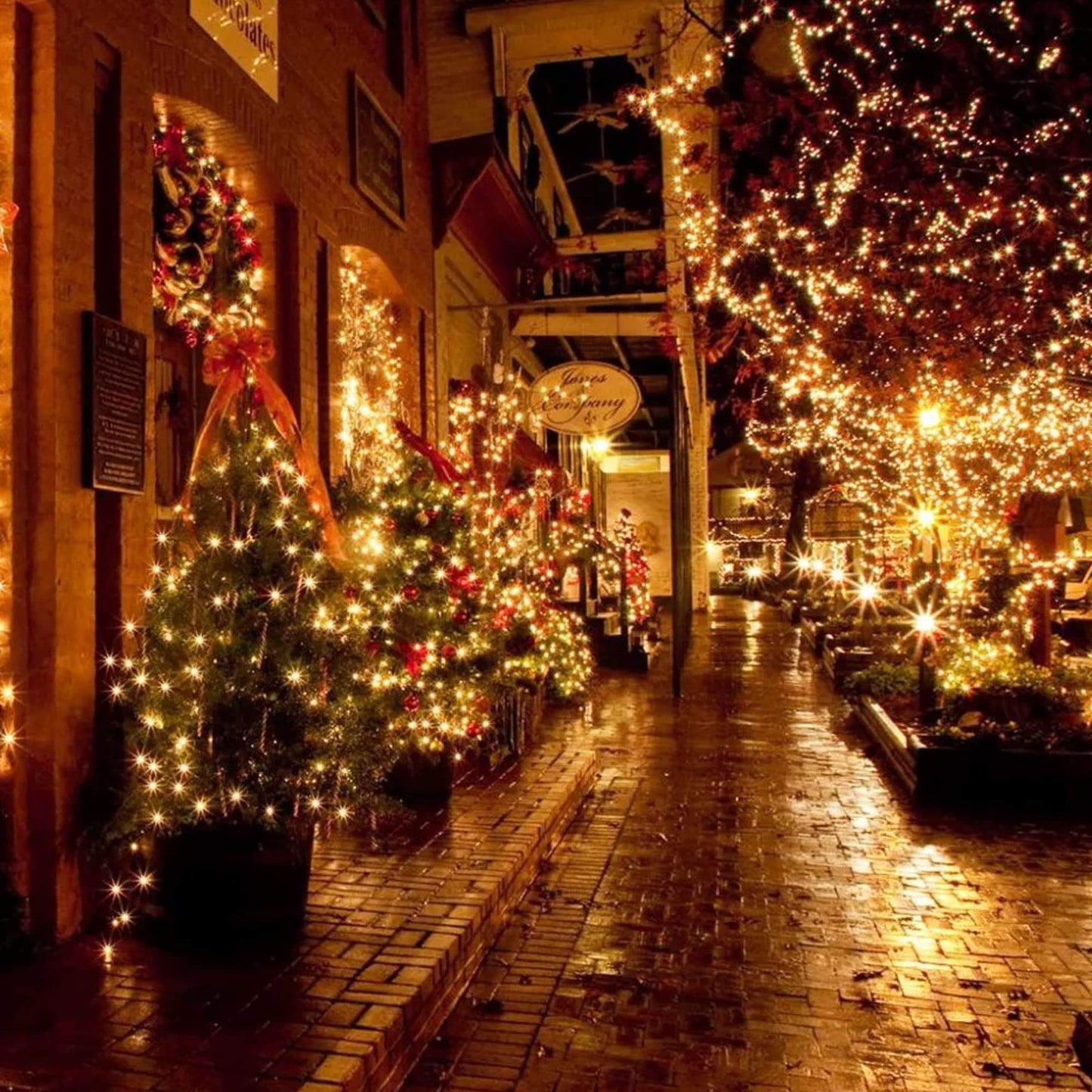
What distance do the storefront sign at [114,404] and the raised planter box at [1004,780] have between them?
6.29 metres

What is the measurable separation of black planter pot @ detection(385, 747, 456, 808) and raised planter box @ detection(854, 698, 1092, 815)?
3.82m

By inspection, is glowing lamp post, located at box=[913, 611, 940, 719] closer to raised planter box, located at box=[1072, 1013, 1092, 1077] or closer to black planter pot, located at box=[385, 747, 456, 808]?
black planter pot, located at box=[385, 747, 456, 808]

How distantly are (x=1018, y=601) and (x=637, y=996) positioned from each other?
934 cm

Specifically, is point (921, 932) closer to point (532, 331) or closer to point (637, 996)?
point (637, 996)

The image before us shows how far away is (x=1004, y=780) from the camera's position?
8383 mm

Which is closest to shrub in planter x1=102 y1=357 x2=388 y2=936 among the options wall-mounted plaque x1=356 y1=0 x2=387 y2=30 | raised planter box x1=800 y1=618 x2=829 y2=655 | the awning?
wall-mounted plaque x1=356 y1=0 x2=387 y2=30

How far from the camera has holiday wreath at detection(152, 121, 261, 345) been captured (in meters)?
6.36

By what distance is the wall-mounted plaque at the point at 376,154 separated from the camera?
29.7ft

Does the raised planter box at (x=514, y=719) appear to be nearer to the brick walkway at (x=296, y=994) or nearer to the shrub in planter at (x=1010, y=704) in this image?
the brick walkway at (x=296, y=994)

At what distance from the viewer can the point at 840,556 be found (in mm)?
44906

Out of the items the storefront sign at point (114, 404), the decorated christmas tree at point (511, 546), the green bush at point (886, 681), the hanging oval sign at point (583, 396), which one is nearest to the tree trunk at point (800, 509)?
the decorated christmas tree at point (511, 546)

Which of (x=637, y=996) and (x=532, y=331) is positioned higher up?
(x=532, y=331)

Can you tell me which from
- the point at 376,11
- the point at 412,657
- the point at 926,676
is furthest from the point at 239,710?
the point at 926,676

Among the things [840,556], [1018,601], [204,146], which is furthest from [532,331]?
[840,556]
